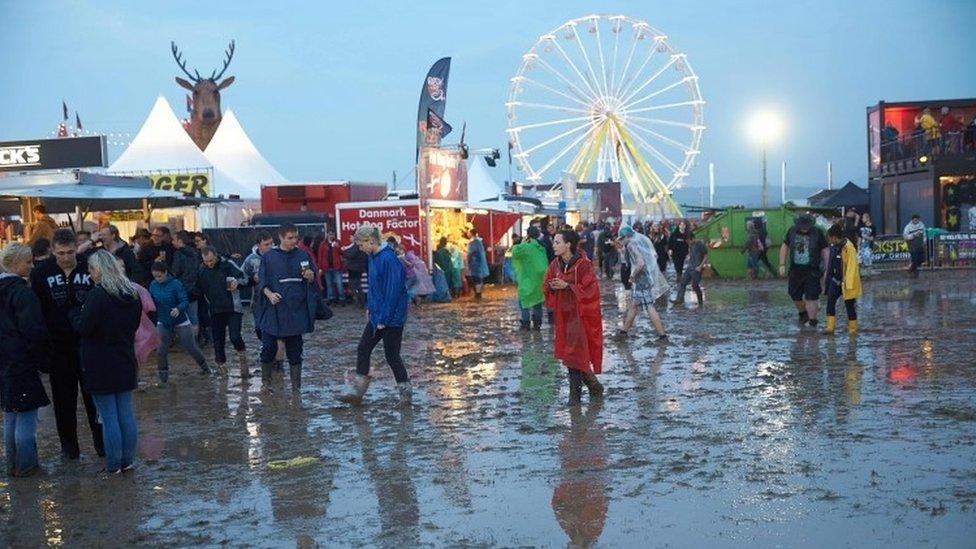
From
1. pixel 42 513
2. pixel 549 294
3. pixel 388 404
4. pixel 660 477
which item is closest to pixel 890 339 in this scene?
pixel 549 294

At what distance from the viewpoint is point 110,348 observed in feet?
26.2

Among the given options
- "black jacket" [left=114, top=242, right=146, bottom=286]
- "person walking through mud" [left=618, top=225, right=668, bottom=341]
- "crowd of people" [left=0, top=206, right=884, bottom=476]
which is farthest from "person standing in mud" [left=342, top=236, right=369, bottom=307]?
"black jacket" [left=114, top=242, right=146, bottom=286]

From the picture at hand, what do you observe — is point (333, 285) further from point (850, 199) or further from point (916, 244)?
point (850, 199)

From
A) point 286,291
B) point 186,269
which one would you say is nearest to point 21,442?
point 286,291

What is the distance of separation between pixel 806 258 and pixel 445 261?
1178cm

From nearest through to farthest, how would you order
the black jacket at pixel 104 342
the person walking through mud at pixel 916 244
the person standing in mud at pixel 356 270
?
the black jacket at pixel 104 342 < the person standing in mud at pixel 356 270 < the person walking through mud at pixel 916 244

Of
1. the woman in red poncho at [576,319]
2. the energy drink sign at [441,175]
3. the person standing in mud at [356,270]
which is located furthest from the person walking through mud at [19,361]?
the energy drink sign at [441,175]

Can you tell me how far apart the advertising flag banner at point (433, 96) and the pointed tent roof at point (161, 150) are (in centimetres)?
750

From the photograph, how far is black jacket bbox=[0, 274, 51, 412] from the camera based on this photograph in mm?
8055

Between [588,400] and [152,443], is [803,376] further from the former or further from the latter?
[152,443]

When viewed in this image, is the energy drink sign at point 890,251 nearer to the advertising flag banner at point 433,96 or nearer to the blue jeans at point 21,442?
the advertising flag banner at point 433,96

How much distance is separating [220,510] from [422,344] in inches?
377

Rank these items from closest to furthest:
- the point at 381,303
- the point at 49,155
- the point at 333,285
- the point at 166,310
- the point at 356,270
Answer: the point at 381,303 < the point at 166,310 < the point at 49,155 < the point at 356,270 < the point at 333,285

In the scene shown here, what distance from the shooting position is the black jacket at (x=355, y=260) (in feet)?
76.1
